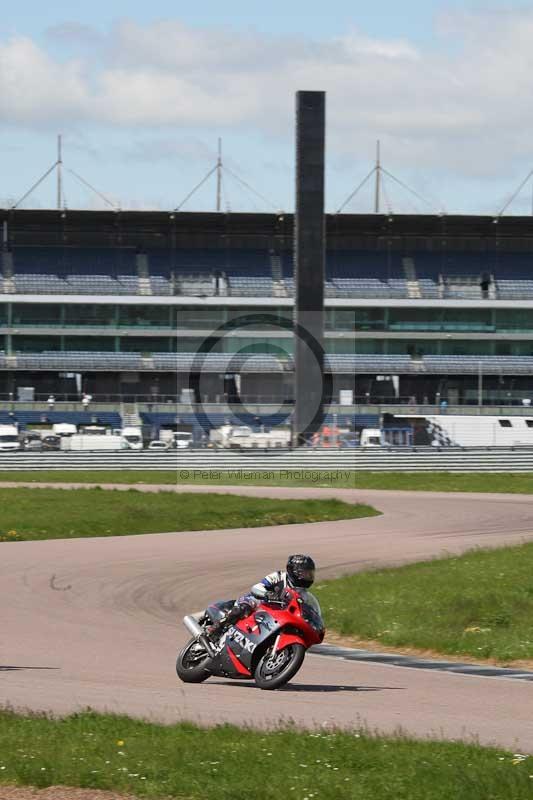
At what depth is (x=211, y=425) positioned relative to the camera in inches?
2938

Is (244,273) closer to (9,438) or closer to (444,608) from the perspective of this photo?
(9,438)

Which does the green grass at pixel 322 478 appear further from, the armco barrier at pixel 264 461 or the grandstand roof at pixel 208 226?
the grandstand roof at pixel 208 226

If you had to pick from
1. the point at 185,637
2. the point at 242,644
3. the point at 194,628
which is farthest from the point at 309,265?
the point at 242,644

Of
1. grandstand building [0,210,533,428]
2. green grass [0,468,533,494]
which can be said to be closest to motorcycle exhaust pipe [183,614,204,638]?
green grass [0,468,533,494]

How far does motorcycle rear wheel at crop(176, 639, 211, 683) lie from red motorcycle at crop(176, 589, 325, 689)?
0.01 m

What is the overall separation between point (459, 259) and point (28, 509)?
61361 mm

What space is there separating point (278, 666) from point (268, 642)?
255 millimetres

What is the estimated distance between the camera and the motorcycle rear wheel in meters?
12.4

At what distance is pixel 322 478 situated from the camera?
172 ft

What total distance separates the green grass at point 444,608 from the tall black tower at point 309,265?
133 ft

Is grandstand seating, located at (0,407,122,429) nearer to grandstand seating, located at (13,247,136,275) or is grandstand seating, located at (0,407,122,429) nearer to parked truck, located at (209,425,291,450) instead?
grandstand seating, located at (13,247,136,275)

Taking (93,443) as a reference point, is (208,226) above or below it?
above

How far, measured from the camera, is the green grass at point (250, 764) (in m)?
8.04

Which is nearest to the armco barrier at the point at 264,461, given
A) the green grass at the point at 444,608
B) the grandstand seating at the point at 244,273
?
the grandstand seating at the point at 244,273
